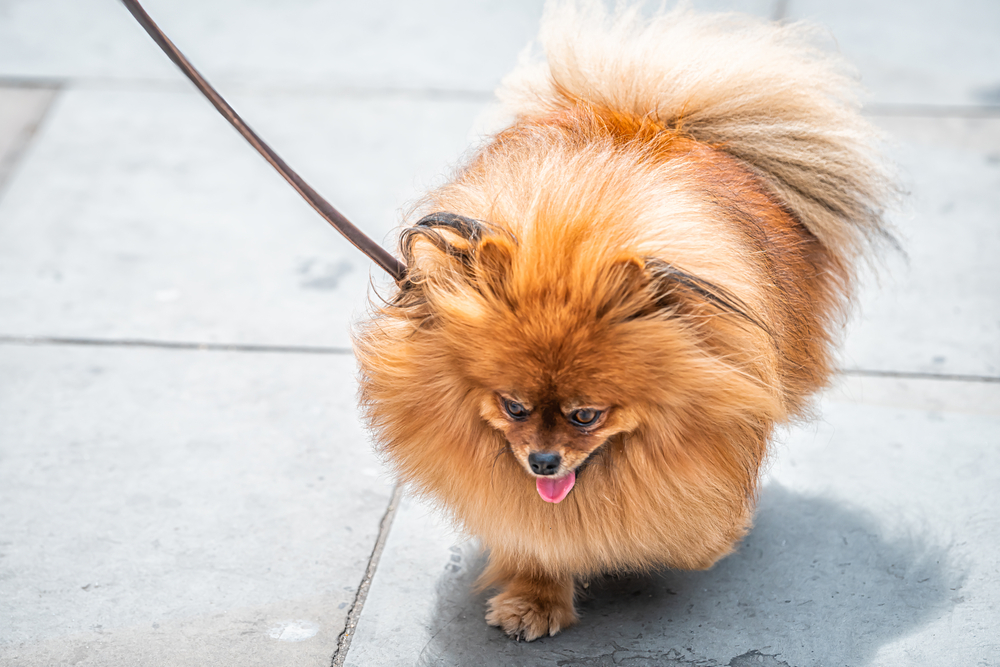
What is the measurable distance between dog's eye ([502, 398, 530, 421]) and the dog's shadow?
2.48 ft

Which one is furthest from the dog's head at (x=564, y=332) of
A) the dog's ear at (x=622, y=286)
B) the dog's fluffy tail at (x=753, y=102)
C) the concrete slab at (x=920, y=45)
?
the concrete slab at (x=920, y=45)

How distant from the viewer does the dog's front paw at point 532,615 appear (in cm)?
235

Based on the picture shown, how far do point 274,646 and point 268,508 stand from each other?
0.54m

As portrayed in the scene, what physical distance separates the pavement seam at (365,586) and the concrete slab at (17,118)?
273 cm

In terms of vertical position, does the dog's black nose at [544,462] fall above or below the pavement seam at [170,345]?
above

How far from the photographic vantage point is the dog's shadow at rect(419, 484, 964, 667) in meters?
2.30

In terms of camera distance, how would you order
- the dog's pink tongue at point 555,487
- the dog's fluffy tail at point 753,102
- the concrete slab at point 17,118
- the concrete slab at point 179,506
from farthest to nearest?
the concrete slab at point 17,118, the dog's fluffy tail at point 753,102, the concrete slab at point 179,506, the dog's pink tongue at point 555,487

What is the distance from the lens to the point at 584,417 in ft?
6.14

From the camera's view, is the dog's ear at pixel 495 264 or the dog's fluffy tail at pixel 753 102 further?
the dog's fluffy tail at pixel 753 102

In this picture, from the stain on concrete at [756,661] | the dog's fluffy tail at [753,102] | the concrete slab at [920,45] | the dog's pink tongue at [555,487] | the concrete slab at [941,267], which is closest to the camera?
the dog's pink tongue at [555,487]

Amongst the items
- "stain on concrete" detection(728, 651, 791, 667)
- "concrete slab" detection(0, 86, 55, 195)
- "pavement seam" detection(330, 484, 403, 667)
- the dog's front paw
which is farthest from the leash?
"concrete slab" detection(0, 86, 55, 195)

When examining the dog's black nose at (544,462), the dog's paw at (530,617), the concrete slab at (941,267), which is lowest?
the dog's paw at (530,617)

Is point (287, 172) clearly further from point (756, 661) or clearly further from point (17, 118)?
point (17, 118)

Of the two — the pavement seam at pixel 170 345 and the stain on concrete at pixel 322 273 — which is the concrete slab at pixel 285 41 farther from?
the pavement seam at pixel 170 345
